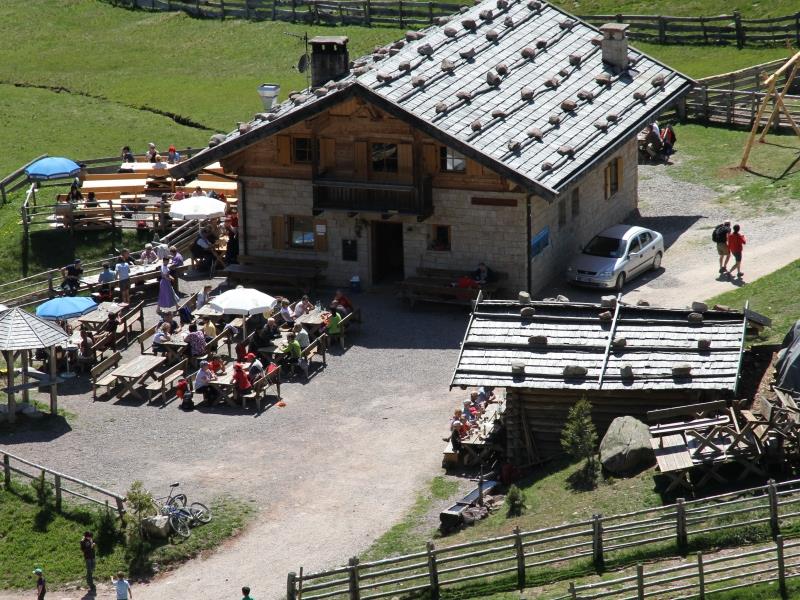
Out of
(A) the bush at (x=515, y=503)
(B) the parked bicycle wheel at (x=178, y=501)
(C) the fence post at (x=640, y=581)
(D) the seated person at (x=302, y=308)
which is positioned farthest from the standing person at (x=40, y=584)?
(D) the seated person at (x=302, y=308)

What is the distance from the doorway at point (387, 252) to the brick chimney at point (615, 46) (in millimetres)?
9769

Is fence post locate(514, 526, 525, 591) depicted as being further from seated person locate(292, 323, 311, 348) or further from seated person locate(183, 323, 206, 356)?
seated person locate(183, 323, 206, 356)

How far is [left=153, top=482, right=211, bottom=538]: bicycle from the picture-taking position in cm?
3541

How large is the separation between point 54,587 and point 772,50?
152ft

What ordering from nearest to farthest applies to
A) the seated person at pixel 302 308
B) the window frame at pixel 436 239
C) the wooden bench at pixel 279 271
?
the seated person at pixel 302 308 < the window frame at pixel 436 239 < the wooden bench at pixel 279 271

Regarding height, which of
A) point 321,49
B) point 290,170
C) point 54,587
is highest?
point 321,49

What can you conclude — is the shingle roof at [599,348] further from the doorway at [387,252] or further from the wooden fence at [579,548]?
the doorway at [387,252]

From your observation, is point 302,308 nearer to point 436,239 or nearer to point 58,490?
point 436,239

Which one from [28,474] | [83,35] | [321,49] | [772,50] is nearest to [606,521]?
[28,474]

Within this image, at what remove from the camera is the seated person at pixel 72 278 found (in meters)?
48.3

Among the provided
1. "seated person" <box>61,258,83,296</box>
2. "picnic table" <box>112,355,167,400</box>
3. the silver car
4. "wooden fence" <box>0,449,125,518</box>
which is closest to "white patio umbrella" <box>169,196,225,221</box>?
"seated person" <box>61,258,83,296</box>

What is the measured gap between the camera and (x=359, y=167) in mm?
48375

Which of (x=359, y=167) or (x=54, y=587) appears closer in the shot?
(x=54, y=587)

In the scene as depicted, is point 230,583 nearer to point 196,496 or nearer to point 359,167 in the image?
point 196,496
